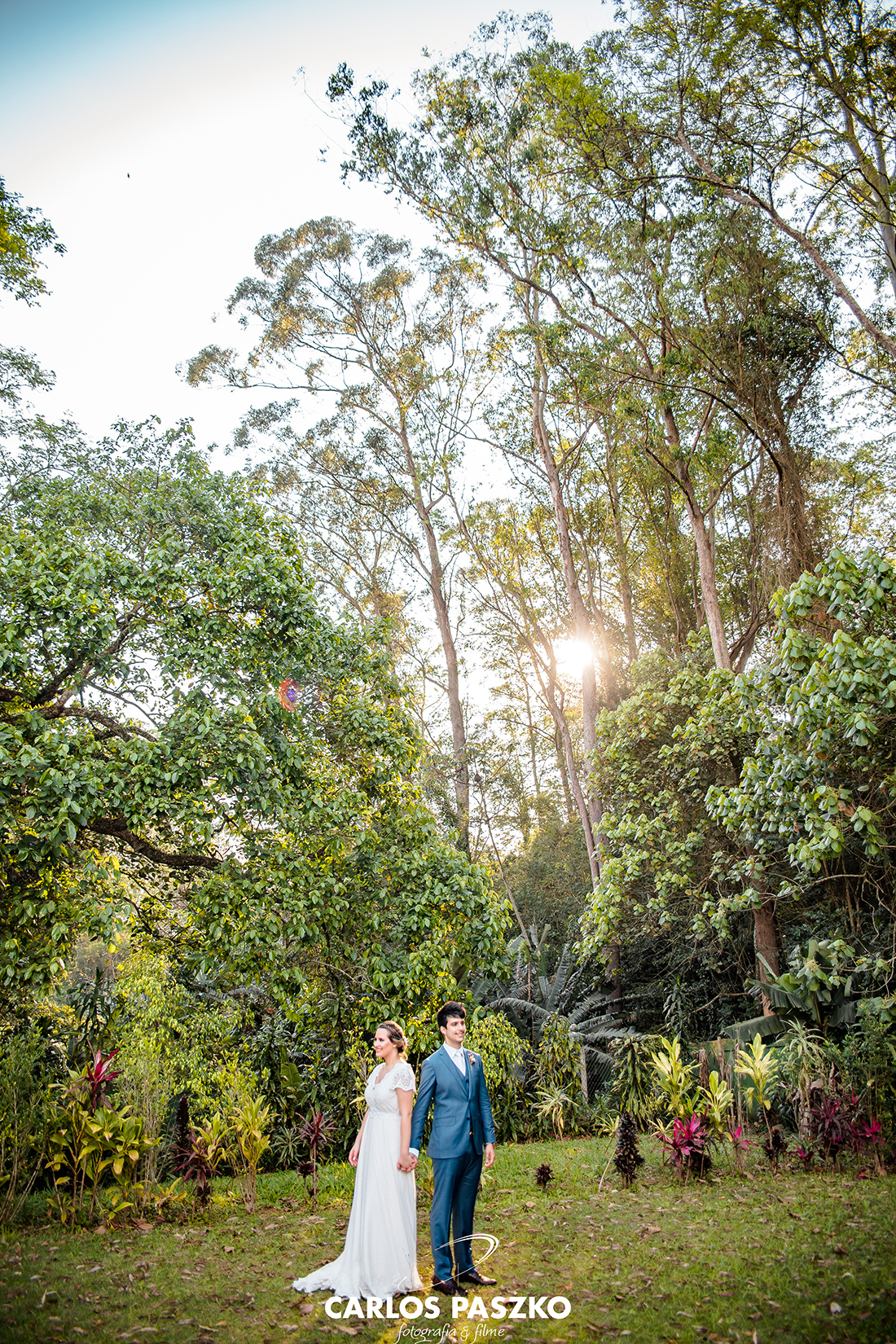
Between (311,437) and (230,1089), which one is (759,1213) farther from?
(311,437)

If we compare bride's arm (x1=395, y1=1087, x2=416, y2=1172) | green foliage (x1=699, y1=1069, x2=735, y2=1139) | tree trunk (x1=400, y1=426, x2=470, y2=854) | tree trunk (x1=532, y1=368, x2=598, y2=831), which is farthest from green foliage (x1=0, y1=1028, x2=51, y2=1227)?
tree trunk (x1=400, y1=426, x2=470, y2=854)

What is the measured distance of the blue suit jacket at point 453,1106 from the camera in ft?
14.3

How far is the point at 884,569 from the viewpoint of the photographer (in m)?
7.02

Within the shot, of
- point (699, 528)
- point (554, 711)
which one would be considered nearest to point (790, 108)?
point (699, 528)

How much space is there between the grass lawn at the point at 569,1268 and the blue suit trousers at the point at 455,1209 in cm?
21

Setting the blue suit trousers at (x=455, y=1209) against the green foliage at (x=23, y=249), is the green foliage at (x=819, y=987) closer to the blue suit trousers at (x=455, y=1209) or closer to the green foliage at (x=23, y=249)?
the blue suit trousers at (x=455, y=1209)

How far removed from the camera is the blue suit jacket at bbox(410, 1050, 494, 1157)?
4371 mm

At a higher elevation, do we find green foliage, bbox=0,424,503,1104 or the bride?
green foliage, bbox=0,424,503,1104

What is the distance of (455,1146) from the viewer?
4.36 metres

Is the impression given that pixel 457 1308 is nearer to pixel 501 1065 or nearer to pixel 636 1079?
pixel 636 1079

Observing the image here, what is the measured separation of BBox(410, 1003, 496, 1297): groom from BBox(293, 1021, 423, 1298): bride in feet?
0.42

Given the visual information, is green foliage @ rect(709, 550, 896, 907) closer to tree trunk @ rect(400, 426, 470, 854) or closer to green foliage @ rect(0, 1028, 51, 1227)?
green foliage @ rect(0, 1028, 51, 1227)

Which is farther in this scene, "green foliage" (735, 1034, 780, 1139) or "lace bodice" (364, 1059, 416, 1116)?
"green foliage" (735, 1034, 780, 1139)

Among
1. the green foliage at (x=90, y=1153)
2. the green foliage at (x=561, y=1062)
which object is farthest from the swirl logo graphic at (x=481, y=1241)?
the green foliage at (x=561, y=1062)
